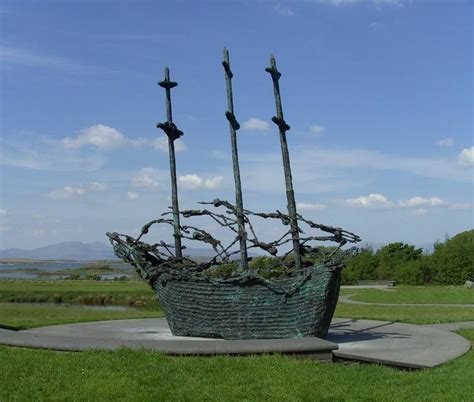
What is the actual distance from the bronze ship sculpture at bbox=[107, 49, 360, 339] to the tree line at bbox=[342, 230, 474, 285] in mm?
31119

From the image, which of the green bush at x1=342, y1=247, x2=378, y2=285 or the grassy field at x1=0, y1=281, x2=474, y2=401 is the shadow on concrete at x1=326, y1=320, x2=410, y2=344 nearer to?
the grassy field at x1=0, y1=281, x2=474, y2=401

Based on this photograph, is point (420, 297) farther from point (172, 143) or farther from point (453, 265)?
point (172, 143)

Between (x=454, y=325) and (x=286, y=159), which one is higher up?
(x=286, y=159)

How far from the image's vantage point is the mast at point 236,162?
13773mm

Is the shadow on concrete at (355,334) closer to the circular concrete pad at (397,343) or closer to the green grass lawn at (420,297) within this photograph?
the circular concrete pad at (397,343)

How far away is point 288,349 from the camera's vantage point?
1038 centimetres

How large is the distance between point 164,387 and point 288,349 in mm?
2786

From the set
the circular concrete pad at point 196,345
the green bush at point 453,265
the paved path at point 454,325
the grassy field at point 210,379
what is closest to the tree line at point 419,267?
the green bush at point 453,265

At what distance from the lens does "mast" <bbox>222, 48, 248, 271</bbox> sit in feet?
45.2

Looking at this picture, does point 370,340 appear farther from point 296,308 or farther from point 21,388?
point 21,388

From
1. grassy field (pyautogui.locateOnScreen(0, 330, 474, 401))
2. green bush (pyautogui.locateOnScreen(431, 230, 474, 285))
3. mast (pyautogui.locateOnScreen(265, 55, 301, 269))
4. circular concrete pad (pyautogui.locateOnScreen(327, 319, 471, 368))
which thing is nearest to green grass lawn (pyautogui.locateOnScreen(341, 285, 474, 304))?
circular concrete pad (pyautogui.locateOnScreen(327, 319, 471, 368))

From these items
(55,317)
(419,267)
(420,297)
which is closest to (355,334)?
(55,317)

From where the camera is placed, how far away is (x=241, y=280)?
42.3ft

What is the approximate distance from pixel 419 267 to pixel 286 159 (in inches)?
1484
